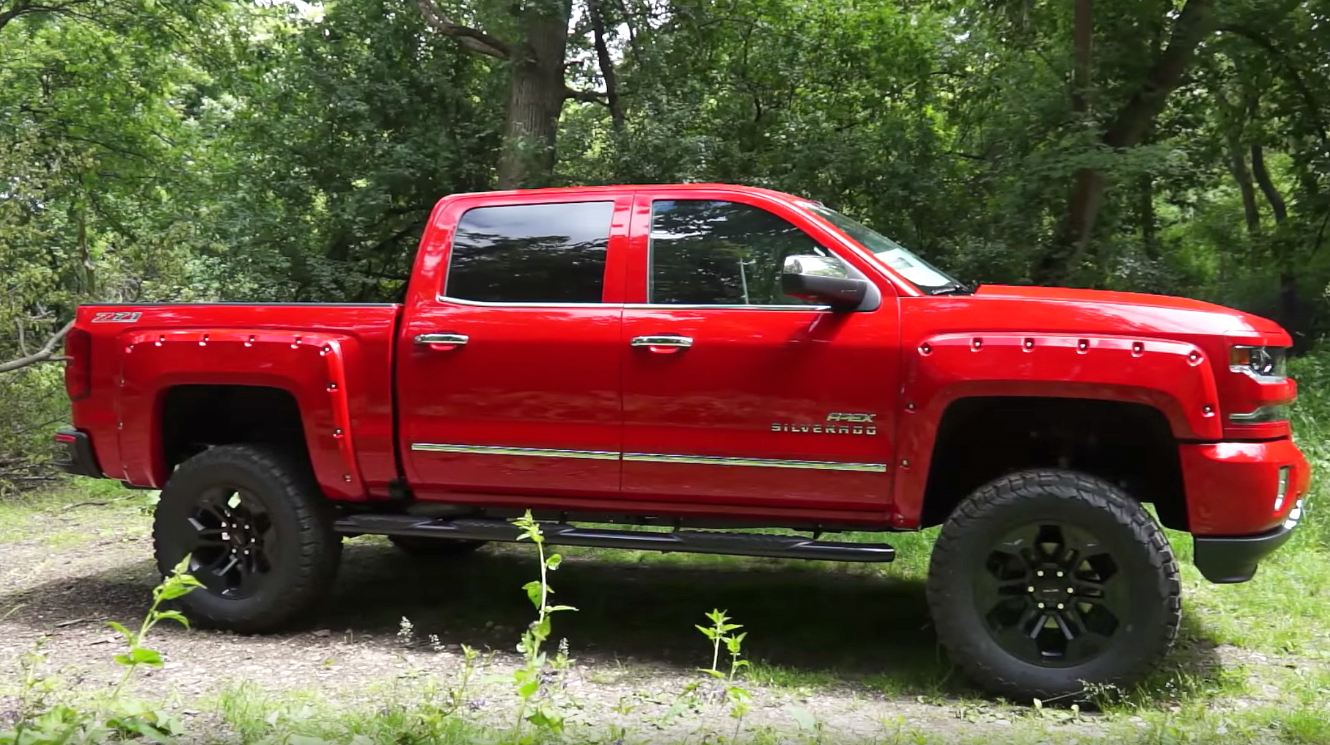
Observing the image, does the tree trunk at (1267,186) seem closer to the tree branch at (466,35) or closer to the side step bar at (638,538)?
the tree branch at (466,35)

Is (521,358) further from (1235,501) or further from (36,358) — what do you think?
(36,358)

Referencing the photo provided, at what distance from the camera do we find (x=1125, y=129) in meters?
11.1

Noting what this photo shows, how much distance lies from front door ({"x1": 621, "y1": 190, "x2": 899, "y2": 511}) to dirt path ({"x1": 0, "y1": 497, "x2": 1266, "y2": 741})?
0.77 meters

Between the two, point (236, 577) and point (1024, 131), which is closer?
point (236, 577)

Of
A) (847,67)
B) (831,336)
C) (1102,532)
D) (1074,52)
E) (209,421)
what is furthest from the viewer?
(847,67)

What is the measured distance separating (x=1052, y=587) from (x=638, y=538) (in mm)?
1681

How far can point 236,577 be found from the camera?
4863mm

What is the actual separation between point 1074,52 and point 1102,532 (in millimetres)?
8215

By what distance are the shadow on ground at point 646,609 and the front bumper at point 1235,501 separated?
574 mm

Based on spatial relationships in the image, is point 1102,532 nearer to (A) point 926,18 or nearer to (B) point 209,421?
(B) point 209,421

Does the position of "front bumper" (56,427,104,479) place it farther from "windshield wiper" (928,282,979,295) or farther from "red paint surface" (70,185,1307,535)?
"windshield wiper" (928,282,979,295)

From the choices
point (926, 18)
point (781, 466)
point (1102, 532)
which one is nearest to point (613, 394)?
point (781, 466)

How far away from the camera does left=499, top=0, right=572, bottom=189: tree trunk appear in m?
10.8

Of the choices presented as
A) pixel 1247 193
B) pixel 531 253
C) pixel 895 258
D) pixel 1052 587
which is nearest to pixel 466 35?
pixel 531 253
